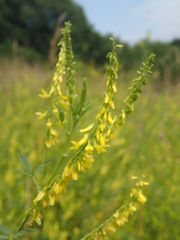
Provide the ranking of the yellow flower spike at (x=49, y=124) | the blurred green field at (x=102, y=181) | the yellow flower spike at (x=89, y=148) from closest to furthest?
1. the yellow flower spike at (x=89, y=148)
2. the yellow flower spike at (x=49, y=124)
3. the blurred green field at (x=102, y=181)

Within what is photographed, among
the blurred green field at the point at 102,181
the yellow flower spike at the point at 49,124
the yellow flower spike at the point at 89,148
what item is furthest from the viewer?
the blurred green field at the point at 102,181

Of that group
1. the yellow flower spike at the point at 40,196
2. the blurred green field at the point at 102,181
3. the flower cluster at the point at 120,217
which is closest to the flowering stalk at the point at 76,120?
the yellow flower spike at the point at 40,196

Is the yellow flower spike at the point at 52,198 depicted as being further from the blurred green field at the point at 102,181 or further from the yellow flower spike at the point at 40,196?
the blurred green field at the point at 102,181

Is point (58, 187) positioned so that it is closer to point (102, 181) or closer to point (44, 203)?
point (44, 203)

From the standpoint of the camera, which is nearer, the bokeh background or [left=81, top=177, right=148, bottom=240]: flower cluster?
[left=81, top=177, right=148, bottom=240]: flower cluster

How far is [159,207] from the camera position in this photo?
115 inches

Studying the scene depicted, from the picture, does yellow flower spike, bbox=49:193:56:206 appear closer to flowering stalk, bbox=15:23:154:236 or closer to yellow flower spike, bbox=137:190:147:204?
flowering stalk, bbox=15:23:154:236

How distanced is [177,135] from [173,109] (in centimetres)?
70

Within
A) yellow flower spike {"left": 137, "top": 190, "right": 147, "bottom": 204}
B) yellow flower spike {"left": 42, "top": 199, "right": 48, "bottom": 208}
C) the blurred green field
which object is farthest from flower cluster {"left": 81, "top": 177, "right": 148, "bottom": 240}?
the blurred green field

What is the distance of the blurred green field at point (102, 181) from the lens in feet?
8.21

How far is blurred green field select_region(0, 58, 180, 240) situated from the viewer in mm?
2502

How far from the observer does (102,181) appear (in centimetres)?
300

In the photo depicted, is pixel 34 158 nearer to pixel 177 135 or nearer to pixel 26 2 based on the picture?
Answer: pixel 177 135

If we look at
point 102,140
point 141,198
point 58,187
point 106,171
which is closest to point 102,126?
point 102,140
